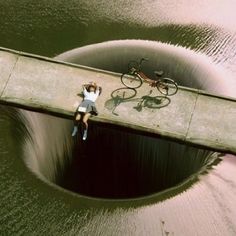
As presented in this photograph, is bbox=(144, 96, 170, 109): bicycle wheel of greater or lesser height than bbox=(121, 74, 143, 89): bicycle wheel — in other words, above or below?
below

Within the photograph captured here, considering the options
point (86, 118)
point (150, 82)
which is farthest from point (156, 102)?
point (86, 118)

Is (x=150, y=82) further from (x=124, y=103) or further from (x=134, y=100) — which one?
(x=124, y=103)

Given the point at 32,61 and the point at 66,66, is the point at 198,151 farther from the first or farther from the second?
the point at 32,61

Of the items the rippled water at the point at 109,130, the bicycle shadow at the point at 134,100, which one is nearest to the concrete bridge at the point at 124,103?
the bicycle shadow at the point at 134,100

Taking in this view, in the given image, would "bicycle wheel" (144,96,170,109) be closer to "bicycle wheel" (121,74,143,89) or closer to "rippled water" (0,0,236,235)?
"bicycle wheel" (121,74,143,89)

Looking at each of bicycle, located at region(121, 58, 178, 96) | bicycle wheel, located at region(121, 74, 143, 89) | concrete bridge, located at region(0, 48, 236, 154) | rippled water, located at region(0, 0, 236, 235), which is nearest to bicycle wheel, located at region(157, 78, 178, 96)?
bicycle, located at region(121, 58, 178, 96)

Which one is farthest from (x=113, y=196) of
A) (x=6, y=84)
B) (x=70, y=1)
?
(x=70, y=1)

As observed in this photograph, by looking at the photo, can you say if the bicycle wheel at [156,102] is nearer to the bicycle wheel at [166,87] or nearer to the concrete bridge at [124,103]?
the concrete bridge at [124,103]
